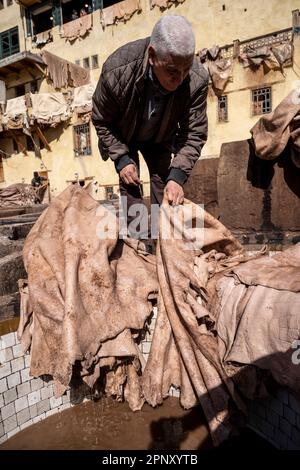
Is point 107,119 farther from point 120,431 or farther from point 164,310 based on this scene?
point 120,431

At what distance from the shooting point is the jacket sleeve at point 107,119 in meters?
2.70

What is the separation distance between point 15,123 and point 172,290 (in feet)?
66.6

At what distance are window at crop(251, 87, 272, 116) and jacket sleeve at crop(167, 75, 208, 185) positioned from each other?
1236 centimetres

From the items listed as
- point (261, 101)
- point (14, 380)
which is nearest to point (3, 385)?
point (14, 380)

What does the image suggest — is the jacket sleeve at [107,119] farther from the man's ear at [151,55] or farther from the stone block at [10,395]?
the stone block at [10,395]

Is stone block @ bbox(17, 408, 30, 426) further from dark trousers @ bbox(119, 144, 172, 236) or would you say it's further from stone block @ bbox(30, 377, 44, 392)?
dark trousers @ bbox(119, 144, 172, 236)

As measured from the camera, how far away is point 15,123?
63.9ft

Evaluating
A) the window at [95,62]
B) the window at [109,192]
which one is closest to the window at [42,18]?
the window at [95,62]

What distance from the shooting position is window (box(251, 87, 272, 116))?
45.0 feet

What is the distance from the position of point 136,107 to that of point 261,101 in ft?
42.9

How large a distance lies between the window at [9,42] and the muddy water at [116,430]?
24820 millimetres

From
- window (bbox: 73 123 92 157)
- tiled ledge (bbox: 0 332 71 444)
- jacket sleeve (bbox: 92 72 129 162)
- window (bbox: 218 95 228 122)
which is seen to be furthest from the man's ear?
window (bbox: 73 123 92 157)

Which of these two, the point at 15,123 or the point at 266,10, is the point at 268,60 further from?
the point at 15,123

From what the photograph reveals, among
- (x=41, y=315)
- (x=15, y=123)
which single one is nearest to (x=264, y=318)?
(x=41, y=315)
